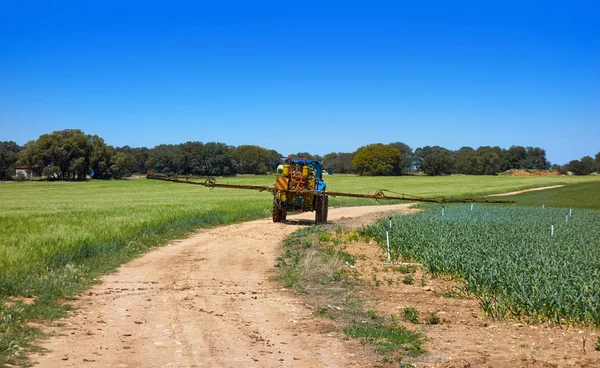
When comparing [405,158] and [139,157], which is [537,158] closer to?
[405,158]

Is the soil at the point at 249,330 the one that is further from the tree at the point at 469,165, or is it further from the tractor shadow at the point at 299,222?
the tree at the point at 469,165

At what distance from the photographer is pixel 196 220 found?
24562 mm

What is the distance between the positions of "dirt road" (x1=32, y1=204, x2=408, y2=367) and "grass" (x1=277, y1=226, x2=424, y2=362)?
13.8 inches

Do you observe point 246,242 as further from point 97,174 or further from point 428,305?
point 97,174

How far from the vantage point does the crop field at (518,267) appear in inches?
314

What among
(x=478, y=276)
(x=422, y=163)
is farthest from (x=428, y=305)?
(x=422, y=163)

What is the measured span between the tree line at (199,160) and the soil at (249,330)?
1796 inches

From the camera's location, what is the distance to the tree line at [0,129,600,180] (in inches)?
3585

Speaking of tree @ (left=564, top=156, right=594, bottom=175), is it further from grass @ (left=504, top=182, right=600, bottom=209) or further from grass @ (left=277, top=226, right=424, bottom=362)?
grass @ (left=277, top=226, right=424, bottom=362)

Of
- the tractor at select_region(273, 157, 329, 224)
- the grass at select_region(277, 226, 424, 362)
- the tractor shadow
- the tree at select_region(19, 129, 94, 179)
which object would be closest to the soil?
the grass at select_region(277, 226, 424, 362)

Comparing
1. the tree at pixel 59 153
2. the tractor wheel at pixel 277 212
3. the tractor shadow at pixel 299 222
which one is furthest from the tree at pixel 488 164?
the tractor wheel at pixel 277 212

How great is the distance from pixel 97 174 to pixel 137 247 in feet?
292

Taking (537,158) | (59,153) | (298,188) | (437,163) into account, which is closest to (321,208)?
(298,188)

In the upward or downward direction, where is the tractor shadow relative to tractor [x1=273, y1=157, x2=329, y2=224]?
downward
